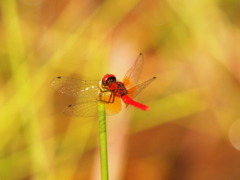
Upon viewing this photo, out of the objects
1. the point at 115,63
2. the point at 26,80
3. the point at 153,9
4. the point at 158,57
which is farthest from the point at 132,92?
the point at 153,9

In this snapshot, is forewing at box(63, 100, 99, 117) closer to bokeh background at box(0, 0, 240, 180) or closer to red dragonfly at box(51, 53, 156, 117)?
red dragonfly at box(51, 53, 156, 117)

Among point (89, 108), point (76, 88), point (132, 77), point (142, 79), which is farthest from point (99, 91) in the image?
point (142, 79)

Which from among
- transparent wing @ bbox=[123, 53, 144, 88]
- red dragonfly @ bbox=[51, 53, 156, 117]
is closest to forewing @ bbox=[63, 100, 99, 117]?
red dragonfly @ bbox=[51, 53, 156, 117]

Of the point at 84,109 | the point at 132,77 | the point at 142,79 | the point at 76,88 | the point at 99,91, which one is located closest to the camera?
the point at 99,91

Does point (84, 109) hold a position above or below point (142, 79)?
below

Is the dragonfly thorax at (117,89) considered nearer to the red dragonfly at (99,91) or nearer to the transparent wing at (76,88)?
the red dragonfly at (99,91)

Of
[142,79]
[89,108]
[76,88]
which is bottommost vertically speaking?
[89,108]

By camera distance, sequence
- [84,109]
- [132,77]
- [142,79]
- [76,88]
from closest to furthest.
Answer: [84,109]
[76,88]
[132,77]
[142,79]

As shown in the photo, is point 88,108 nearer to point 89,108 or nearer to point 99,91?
point 89,108
